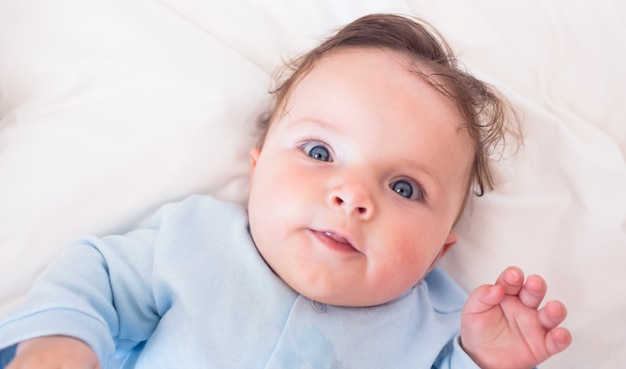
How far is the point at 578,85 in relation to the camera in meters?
1.60

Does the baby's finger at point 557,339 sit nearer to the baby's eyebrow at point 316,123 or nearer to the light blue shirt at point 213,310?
the light blue shirt at point 213,310

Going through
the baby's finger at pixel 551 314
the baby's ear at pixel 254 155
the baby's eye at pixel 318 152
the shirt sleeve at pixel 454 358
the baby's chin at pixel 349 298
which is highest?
the baby's eye at pixel 318 152

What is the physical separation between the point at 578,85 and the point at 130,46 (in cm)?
100

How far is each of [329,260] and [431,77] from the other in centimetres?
39

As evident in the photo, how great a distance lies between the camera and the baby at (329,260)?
3.61ft

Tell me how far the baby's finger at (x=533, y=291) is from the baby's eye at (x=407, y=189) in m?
0.23

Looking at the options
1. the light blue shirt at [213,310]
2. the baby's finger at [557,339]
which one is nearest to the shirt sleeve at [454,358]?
the light blue shirt at [213,310]

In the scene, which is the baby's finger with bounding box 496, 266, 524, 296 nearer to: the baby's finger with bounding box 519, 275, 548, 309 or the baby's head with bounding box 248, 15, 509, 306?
the baby's finger with bounding box 519, 275, 548, 309

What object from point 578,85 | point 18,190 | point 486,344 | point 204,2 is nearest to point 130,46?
point 204,2

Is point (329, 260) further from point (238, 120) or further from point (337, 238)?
point (238, 120)

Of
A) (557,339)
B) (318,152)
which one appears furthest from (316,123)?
(557,339)

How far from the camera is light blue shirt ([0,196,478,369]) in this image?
3.64 feet

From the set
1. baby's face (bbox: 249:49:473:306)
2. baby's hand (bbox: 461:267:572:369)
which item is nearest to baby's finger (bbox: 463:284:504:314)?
baby's hand (bbox: 461:267:572:369)

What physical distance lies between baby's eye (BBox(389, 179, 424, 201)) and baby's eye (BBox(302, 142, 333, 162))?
12cm
